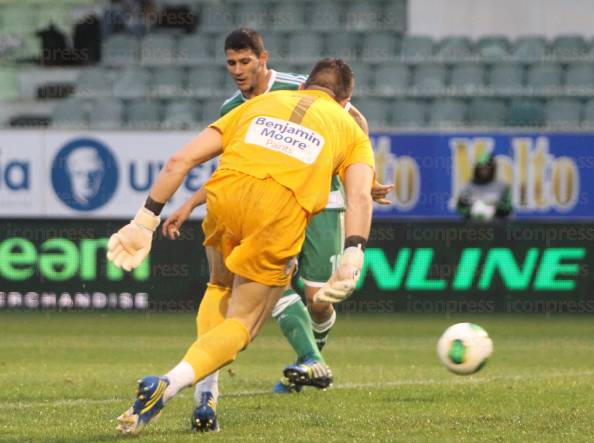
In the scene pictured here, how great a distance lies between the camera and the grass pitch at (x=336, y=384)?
6.73 m

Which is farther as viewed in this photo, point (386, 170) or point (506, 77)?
point (506, 77)

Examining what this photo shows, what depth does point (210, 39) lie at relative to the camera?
67.7ft

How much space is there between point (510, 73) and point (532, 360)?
875 centimetres

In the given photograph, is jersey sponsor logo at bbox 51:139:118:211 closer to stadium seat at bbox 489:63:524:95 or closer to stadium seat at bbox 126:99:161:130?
stadium seat at bbox 126:99:161:130

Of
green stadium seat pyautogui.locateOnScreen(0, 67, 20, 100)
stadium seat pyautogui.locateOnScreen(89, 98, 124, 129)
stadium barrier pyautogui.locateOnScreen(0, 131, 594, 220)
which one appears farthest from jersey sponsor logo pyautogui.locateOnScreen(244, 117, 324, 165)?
green stadium seat pyautogui.locateOnScreen(0, 67, 20, 100)

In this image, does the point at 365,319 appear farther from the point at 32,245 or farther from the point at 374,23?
the point at 374,23

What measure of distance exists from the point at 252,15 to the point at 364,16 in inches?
64.8

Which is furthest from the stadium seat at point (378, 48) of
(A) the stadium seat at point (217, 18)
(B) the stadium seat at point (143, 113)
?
(B) the stadium seat at point (143, 113)

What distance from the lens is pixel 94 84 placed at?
65.3 ft

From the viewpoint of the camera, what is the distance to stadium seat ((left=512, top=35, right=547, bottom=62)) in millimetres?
19594

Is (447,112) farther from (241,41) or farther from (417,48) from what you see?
(241,41)

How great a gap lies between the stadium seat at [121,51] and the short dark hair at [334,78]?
14286mm

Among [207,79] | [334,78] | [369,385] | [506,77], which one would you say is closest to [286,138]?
[334,78]

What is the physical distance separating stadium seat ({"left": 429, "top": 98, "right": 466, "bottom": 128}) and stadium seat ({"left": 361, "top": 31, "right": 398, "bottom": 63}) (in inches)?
60.9
